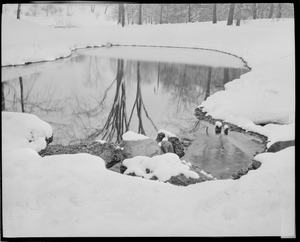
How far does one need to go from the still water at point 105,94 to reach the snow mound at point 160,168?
44.1 inches

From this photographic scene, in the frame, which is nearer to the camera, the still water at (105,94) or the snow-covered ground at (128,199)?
the snow-covered ground at (128,199)

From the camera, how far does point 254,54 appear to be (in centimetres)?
902

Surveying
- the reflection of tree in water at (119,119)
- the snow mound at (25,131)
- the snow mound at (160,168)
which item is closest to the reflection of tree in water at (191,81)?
the reflection of tree in water at (119,119)

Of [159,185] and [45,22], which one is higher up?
[45,22]

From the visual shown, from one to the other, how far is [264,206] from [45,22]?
3395 millimetres

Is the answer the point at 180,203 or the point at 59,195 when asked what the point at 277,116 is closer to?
the point at 180,203

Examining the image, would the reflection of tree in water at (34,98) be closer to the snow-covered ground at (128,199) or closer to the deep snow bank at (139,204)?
the snow-covered ground at (128,199)

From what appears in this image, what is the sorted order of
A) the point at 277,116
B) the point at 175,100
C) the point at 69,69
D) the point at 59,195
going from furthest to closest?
the point at 175,100 < the point at 69,69 < the point at 277,116 < the point at 59,195

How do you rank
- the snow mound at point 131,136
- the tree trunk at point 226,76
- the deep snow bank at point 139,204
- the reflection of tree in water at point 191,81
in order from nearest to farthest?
1. the deep snow bank at point 139,204
2. the snow mound at point 131,136
3. the reflection of tree in water at point 191,81
4. the tree trunk at point 226,76

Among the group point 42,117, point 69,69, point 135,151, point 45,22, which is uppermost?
point 45,22

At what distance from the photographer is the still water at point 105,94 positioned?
618 centimetres

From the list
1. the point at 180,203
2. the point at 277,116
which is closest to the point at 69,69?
the point at 277,116

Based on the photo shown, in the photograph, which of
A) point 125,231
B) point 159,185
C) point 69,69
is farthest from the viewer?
point 69,69

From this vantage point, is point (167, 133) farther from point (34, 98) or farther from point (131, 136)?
point (34, 98)
